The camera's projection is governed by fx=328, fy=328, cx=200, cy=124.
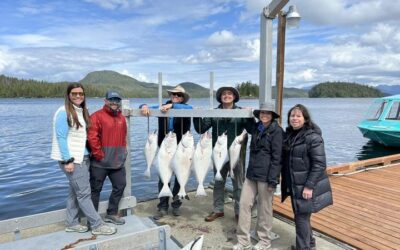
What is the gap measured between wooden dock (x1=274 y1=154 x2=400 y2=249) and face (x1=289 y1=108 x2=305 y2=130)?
179cm

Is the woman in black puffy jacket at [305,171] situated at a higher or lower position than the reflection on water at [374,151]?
higher

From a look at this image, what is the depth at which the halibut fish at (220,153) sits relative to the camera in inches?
177

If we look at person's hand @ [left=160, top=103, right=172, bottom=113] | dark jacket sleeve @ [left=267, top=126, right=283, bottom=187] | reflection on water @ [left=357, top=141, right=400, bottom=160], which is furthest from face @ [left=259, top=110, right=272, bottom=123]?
reflection on water @ [left=357, top=141, right=400, bottom=160]

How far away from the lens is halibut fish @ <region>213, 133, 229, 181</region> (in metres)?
4.49

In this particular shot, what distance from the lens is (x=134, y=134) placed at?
22188 millimetres

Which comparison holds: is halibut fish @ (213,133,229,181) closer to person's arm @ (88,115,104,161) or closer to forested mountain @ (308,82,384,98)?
person's arm @ (88,115,104,161)

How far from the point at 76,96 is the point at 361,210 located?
4809 mm

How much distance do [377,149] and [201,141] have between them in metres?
18.3

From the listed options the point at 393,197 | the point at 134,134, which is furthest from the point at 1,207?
the point at 134,134

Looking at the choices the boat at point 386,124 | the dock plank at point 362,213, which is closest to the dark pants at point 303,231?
the dock plank at point 362,213

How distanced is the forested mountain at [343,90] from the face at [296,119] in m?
143

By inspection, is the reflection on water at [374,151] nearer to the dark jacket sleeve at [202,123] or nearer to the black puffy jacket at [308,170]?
the dark jacket sleeve at [202,123]

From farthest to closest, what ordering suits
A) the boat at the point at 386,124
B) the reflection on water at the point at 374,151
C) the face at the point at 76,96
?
the reflection on water at the point at 374,151 → the boat at the point at 386,124 → the face at the point at 76,96

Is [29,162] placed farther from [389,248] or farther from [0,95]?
[0,95]
